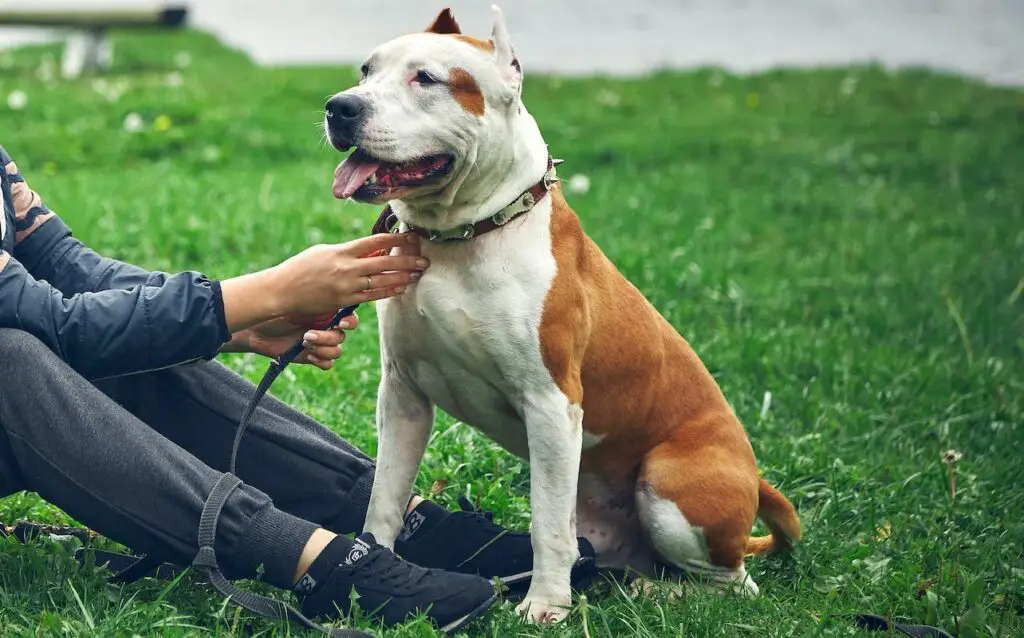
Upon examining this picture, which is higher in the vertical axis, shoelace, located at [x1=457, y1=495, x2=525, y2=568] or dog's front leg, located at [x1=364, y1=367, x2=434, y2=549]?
dog's front leg, located at [x1=364, y1=367, x2=434, y2=549]

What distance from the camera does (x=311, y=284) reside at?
112 inches

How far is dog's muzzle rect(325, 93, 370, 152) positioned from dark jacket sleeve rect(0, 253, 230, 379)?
1.42ft

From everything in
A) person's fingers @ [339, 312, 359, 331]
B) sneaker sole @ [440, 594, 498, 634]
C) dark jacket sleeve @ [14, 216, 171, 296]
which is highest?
dark jacket sleeve @ [14, 216, 171, 296]

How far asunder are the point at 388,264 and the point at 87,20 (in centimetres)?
782

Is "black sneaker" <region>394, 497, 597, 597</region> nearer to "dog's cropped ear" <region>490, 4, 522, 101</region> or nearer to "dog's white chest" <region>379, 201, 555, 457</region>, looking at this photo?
"dog's white chest" <region>379, 201, 555, 457</region>

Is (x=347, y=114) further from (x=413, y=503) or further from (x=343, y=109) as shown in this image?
(x=413, y=503)

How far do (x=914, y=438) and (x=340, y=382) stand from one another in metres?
1.93

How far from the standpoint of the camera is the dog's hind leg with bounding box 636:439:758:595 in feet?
10.6

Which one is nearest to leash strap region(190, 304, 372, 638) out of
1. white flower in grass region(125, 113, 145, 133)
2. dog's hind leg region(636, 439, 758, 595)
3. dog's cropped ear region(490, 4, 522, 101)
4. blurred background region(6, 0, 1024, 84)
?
dog's hind leg region(636, 439, 758, 595)

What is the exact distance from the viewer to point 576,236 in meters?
3.13

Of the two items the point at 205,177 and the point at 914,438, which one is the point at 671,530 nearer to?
the point at 914,438

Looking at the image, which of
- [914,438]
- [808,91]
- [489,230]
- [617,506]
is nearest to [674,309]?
[914,438]

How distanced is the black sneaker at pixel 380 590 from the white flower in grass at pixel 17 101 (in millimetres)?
6524

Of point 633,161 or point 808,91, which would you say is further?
point 808,91
